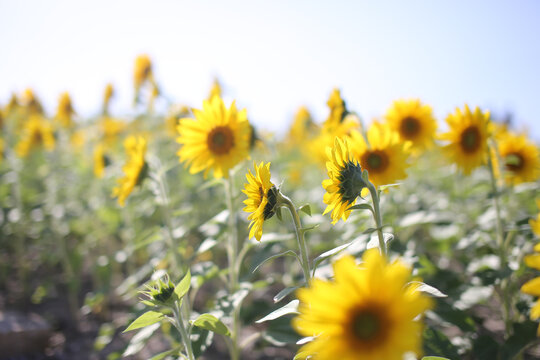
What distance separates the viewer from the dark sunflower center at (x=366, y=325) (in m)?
0.87

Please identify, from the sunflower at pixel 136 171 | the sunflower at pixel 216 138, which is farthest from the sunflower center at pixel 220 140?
the sunflower at pixel 136 171

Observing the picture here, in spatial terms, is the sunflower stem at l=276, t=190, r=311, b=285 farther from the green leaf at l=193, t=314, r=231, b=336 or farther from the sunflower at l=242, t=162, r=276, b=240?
the green leaf at l=193, t=314, r=231, b=336

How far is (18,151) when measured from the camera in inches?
228

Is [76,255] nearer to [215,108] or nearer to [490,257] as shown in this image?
[215,108]

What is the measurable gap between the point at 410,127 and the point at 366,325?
2.24m

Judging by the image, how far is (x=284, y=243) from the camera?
10.2ft

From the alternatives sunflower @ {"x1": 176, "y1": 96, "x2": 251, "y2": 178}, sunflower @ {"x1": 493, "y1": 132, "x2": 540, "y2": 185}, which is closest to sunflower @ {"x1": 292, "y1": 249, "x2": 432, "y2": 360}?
sunflower @ {"x1": 176, "y1": 96, "x2": 251, "y2": 178}

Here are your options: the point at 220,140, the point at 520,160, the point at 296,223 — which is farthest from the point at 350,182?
the point at 520,160

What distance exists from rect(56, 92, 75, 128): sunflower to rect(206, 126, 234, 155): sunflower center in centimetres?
477

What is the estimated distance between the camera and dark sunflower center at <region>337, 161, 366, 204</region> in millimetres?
1281

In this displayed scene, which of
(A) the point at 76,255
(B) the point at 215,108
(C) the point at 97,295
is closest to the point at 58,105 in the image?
(A) the point at 76,255

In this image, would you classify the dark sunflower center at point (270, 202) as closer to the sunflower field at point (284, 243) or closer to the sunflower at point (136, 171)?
the sunflower field at point (284, 243)

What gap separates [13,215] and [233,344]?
3420 mm

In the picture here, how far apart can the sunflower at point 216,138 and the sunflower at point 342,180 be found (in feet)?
2.92
